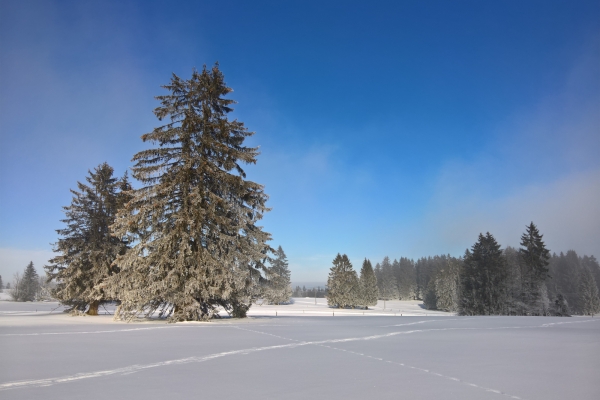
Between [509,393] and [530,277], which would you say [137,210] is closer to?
[509,393]

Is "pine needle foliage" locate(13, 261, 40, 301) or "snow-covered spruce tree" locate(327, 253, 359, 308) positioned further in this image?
"snow-covered spruce tree" locate(327, 253, 359, 308)

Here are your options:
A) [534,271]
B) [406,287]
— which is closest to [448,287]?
[534,271]

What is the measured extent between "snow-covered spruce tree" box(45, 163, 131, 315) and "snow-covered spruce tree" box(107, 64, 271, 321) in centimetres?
559

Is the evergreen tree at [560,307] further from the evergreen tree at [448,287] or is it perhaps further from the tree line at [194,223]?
the tree line at [194,223]

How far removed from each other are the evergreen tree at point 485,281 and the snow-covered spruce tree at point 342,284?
85.3ft

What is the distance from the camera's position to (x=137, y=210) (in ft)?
62.0

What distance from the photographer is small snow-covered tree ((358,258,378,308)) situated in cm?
7719

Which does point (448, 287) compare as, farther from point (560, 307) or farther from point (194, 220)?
point (194, 220)

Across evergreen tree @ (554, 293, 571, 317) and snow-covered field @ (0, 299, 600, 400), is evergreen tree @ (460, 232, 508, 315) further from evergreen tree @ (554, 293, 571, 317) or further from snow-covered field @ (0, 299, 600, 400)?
snow-covered field @ (0, 299, 600, 400)

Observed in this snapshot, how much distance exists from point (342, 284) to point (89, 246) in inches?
2232

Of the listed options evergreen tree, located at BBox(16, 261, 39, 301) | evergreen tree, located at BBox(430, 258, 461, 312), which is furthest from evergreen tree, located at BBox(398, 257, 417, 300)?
evergreen tree, located at BBox(16, 261, 39, 301)

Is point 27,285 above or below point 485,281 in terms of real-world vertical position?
below

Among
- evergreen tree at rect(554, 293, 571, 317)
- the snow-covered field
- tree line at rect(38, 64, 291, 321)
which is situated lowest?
evergreen tree at rect(554, 293, 571, 317)

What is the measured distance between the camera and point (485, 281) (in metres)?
49.7
